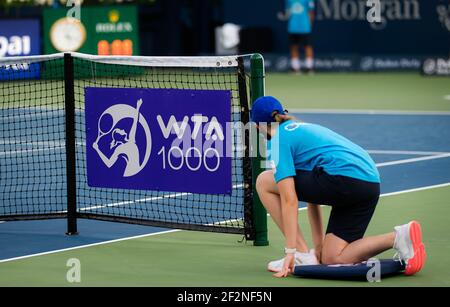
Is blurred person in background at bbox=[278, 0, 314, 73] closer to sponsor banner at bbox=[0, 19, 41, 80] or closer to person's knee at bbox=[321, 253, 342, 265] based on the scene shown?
sponsor banner at bbox=[0, 19, 41, 80]

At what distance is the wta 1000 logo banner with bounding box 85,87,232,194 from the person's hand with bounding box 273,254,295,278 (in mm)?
1448

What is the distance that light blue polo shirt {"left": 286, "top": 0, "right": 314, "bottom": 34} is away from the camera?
89.5ft

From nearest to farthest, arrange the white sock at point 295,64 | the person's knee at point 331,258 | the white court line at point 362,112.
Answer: the person's knee at point 331,258
the white court line at point 362,112
the white sock at point 295,64

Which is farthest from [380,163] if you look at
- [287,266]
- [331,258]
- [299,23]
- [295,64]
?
[295,64]

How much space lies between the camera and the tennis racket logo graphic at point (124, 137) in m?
9.98

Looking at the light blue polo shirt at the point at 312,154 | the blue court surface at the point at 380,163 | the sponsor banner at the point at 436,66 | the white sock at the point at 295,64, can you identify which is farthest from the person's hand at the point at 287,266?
the white sock at the point at 295,64

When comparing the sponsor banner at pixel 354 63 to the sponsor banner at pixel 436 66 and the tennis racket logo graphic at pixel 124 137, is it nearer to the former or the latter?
the sponsor banner at pixel 436 66

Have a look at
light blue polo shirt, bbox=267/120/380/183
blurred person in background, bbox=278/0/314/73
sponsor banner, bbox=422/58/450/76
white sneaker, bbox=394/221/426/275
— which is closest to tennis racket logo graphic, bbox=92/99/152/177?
light blue polo shirt, bbox=267/120/380/183

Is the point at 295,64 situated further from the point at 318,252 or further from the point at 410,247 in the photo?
the point at 410,247

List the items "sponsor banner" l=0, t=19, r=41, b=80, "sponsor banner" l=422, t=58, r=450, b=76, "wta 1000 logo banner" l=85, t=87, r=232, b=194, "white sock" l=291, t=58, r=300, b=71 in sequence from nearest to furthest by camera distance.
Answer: "wta 1000 logo banner" l=85, t=87, r=232, b=194 < "sponsor banner" l=0, t=19, r=41, b=80 < "sponsor banner" l=422, t=58, r=450, b=76 < "white sock" l=291, t=58, r=300, b=71

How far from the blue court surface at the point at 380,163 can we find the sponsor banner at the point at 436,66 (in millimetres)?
7220

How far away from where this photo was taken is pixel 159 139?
9.89 m

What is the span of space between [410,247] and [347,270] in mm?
471

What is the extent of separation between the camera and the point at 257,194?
952cm
